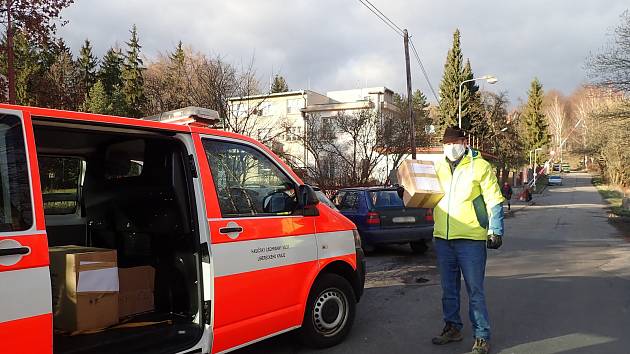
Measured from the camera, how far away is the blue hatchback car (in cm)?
1073

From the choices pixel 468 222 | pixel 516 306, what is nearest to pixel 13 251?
pixel 468 222

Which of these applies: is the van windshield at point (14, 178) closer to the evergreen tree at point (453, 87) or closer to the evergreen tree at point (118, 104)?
the evergreen tree at point (118, 104)

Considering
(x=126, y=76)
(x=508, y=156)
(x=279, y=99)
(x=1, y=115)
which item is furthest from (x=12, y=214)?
(x=508, y=156)

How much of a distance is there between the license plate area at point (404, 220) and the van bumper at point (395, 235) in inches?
5.3

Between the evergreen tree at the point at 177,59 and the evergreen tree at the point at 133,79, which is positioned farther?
the evergreen tree at the point at 133,79

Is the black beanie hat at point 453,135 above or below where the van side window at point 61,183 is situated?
above

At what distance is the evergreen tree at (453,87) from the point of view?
52.0 m

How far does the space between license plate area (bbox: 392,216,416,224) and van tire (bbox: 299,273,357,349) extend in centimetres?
584

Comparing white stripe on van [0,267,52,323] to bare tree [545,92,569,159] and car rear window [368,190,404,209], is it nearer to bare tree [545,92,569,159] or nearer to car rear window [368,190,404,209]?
car rear window [368,190,404,209]

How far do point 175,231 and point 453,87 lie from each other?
53253 millimetres

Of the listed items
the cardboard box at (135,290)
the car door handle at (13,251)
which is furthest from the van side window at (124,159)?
the car door handle at (13,251)

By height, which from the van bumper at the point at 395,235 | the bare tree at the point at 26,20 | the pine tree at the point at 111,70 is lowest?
the van bumper at the point at 395,235

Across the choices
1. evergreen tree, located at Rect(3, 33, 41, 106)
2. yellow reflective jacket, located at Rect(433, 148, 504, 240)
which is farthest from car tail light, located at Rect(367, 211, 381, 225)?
evergreen tree, located at Rect(3, 33, 41, 106)

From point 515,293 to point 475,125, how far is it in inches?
1891
